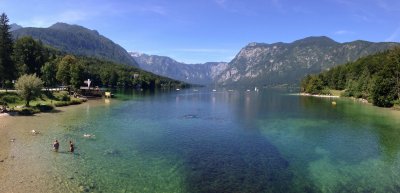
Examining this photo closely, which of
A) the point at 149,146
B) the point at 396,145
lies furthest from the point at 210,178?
the point at 396,145

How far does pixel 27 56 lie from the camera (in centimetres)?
14150

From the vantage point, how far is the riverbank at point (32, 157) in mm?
35469

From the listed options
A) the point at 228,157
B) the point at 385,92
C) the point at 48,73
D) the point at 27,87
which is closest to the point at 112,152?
the point at 228,157

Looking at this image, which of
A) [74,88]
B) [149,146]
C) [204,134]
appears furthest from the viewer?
[74,88]

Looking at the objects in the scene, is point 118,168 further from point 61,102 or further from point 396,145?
point 61,102

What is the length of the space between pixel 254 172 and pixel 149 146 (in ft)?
70.3

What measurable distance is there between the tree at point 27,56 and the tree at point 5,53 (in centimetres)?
1966

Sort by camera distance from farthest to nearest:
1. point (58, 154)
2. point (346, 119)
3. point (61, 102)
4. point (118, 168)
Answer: point (61, 102) → point (346, 119) → point (58, 154) → point (118, 168)

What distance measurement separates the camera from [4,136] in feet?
196

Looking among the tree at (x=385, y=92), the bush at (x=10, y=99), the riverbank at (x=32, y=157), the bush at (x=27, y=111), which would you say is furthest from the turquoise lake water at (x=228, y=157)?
the tree at (x=385, y=92)

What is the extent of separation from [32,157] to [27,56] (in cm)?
11018

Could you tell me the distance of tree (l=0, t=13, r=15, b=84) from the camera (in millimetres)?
108938

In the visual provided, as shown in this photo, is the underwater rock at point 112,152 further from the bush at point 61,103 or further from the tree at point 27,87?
the bush at point 61,103

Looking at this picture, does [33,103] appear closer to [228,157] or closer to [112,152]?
[112,152]
